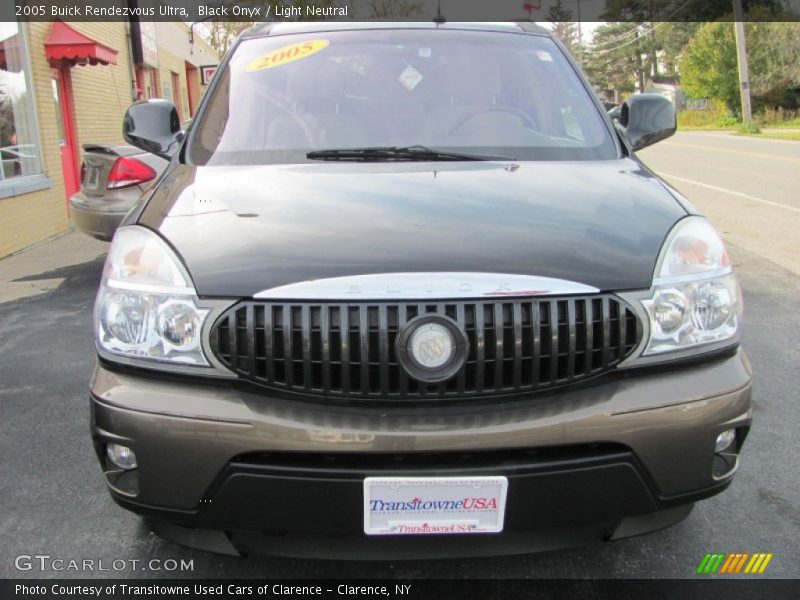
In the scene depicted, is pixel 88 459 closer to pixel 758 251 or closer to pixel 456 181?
pixel 456 181

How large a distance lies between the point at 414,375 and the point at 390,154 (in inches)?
46.3

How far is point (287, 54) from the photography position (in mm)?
3260

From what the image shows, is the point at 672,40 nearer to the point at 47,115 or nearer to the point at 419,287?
the point at 47,115

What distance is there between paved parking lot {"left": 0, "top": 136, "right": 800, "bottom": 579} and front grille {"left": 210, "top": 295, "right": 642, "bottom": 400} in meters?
0.84

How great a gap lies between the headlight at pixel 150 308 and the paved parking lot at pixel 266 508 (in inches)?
34.7

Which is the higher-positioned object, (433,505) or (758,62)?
(758,62)

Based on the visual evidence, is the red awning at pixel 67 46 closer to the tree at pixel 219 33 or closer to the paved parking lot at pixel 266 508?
the paved parking lot at pixel 266 508

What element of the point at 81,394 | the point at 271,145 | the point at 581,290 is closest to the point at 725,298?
the point at 581,290

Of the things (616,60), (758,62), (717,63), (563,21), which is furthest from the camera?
(563,21)

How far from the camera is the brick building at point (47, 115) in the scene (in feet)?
28.6

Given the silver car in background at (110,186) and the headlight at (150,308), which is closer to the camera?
the headlight at (150,308)

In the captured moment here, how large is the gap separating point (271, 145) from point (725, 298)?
171 centimetres

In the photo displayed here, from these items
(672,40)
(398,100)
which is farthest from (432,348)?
(672,40)

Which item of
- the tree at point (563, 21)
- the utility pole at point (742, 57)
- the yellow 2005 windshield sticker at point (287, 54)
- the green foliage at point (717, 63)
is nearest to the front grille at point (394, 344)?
the yellow 2005 windshield sticker at point (287, 54)
